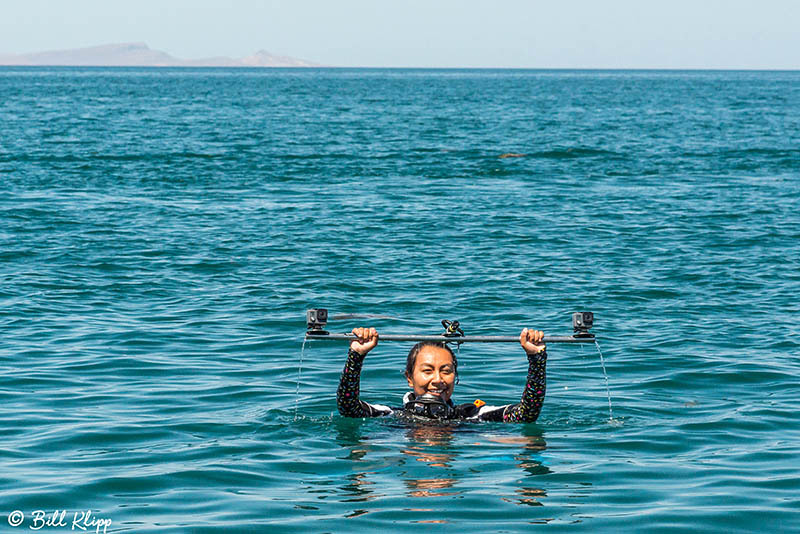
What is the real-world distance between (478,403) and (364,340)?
5.28 ft

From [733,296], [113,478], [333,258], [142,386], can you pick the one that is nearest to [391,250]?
[333,258]

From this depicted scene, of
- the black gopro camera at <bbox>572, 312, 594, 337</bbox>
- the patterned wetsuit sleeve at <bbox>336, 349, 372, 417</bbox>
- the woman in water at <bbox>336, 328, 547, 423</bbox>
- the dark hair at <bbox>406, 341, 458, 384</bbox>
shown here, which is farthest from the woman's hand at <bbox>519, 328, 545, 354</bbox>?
the patterned wetsuit sleeve at <bbox>336, 349, 372, 417</bbox>

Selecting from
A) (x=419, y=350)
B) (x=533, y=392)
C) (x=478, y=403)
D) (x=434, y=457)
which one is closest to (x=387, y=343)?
(x=478, y=403)

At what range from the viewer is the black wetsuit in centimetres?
966

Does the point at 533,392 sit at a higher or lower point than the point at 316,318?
lower

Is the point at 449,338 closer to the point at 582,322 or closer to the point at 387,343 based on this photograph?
the point at 582,322

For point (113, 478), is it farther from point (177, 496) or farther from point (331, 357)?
point (331, 357)

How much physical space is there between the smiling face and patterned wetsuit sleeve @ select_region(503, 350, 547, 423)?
683mm

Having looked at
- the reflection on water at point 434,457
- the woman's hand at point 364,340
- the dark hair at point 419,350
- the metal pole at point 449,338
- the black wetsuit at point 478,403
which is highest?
the metal pole at point 449,338

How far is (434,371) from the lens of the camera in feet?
32.6

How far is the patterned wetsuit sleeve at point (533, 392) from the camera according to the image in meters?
9.59

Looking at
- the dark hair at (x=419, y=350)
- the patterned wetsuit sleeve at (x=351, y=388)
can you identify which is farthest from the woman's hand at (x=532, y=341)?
the patterned wetsuit sleeve at (x=351, y=388)

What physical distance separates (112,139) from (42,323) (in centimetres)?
3431

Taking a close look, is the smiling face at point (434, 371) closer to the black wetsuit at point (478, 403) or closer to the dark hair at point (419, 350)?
the dark hair at point (419, 350)
